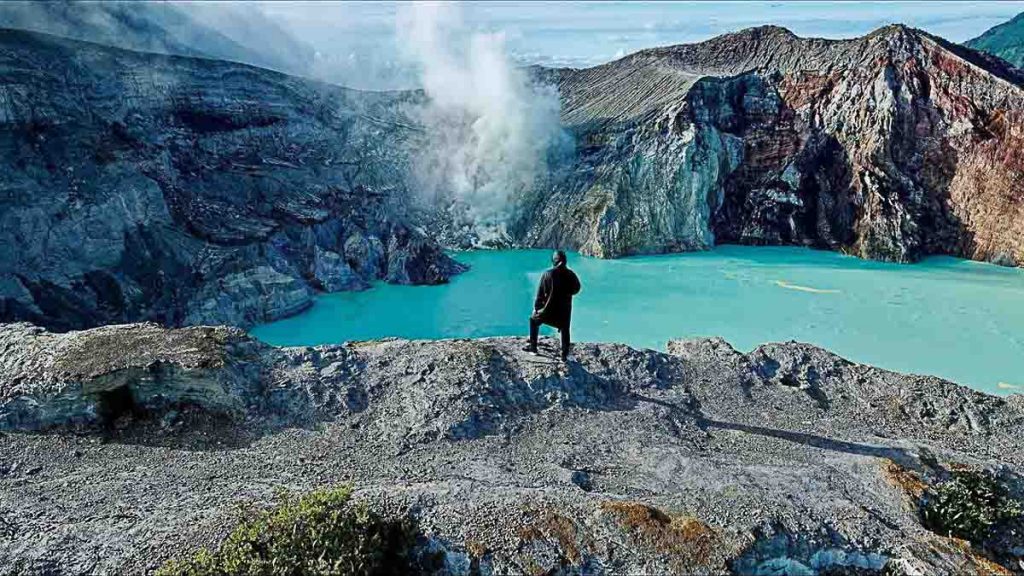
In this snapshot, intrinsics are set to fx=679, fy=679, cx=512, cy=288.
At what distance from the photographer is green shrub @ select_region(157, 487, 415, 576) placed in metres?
7.16

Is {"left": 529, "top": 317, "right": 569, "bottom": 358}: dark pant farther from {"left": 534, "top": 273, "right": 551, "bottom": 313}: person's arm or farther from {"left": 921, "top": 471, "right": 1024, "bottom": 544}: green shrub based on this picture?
{"left": 921, "top": 471, "right": 1024, "bottom": 544}: green shrub

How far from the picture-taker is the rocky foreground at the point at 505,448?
807 cm

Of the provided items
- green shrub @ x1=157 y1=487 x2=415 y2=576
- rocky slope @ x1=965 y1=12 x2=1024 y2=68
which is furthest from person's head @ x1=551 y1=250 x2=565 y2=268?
rocky slope @ x1=965 y1=12 x2=1024 y2=68

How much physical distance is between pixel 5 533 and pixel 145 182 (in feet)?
71.8

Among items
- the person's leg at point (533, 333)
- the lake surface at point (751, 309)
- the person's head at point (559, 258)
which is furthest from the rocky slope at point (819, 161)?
the person's head at point (559, 258)

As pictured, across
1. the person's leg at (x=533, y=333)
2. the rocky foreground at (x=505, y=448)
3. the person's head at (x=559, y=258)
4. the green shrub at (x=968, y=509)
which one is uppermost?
the person's head at (x=559, y=258)

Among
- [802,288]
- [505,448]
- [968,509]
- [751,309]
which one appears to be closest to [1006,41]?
[802,288]

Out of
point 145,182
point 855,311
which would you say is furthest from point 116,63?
Answer: point 855,311

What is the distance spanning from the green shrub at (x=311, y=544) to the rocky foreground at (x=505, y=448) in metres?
0.41

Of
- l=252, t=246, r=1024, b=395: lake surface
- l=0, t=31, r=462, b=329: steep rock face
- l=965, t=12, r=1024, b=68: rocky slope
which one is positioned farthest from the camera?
l=965, t=12, r=1024, b=68: rocky slope

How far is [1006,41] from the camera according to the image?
114m

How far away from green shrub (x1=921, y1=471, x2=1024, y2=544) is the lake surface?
1144 cm

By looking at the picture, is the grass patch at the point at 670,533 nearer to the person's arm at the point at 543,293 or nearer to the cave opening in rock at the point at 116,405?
the person's arm at the point at 543,293

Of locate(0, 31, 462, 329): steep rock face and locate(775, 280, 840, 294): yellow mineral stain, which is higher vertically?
locate(0, 31, 462, 329): steep rock face
